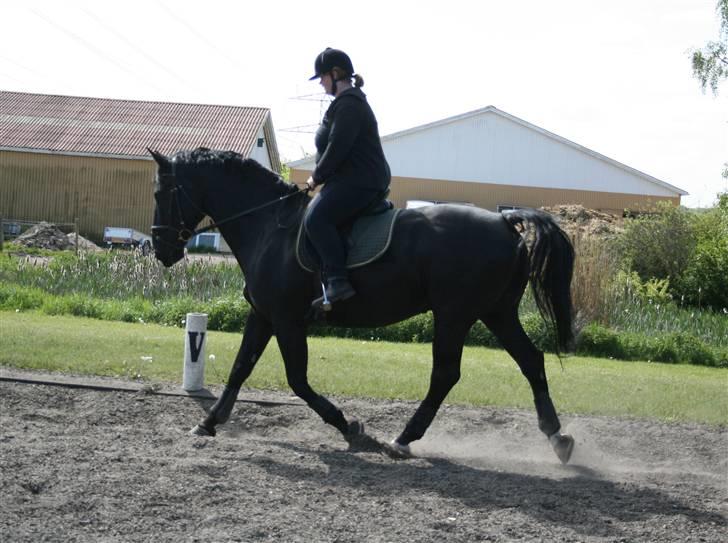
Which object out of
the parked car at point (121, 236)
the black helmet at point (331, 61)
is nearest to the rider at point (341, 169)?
the black helmet at point (331, 61)

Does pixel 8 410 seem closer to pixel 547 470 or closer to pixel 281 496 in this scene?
pixel 281 496

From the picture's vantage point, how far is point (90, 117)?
4550 centimetres

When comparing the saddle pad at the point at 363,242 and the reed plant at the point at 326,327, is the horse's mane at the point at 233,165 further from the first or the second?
the reed plant at the point at 326,327

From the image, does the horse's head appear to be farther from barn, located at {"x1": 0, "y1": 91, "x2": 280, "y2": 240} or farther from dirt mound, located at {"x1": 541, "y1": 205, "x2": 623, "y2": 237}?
barn, located at {"x1": 0, "y1": 91, "x2": 280, "y2": 240}

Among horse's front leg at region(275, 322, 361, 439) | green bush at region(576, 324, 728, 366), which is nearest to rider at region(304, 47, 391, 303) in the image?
horse's front leg at region(275, 322, 361, 439)

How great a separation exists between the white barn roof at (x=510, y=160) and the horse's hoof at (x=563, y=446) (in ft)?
128

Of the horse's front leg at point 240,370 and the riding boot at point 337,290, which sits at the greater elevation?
the riding boot at point 337,290

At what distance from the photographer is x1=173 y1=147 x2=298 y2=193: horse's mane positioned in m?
8.23

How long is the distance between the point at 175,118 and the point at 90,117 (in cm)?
402

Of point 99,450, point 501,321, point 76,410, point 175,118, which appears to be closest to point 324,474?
point 99,450

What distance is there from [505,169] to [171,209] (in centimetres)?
3982

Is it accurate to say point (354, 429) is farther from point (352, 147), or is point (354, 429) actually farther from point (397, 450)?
point (352, 147)

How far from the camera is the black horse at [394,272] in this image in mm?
7371

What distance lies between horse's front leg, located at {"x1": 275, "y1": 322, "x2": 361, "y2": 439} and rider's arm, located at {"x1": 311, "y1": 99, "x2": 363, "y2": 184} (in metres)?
1.26
